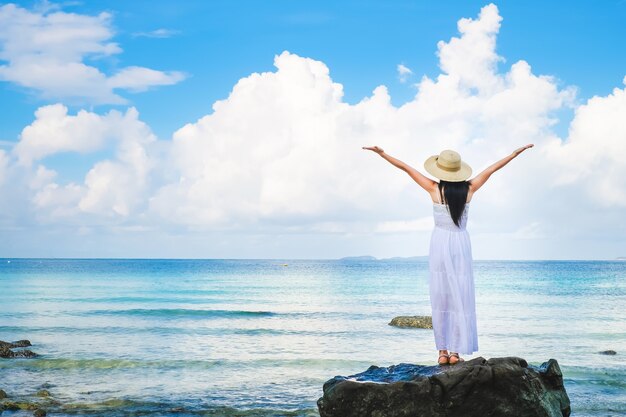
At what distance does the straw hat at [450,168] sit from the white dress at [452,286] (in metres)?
0.41

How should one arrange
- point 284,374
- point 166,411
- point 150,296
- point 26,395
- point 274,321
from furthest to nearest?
point 150,296 < point 274,321 < point 284,374 < point 26,395 < point 166,411

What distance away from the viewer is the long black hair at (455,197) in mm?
9023

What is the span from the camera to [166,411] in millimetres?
12586

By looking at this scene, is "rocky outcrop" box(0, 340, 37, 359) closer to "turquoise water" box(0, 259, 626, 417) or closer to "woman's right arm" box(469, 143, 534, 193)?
"turquoise water" box(0, 259, 626, 417)

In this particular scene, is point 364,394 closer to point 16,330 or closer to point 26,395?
point 26,395

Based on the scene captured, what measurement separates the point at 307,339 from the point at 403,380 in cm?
1564

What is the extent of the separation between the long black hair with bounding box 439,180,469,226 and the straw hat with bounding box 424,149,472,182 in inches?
4.7

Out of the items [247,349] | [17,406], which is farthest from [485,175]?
[247,349]

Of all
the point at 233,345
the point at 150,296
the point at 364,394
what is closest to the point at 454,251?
the point at 364,394

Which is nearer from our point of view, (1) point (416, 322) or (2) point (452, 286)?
(2) point (452, 286)

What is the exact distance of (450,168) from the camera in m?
9.03

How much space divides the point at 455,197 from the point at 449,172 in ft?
1.14

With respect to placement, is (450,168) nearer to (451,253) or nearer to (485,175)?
(485,175)

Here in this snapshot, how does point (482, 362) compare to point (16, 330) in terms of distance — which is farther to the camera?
point (16, 330)
